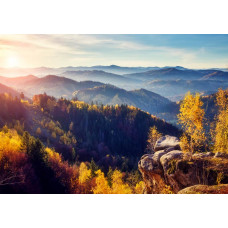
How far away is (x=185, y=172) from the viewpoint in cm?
1070

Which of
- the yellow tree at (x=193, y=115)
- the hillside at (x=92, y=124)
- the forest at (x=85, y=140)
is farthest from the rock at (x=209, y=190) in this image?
the hillside at (x=92, y=124)

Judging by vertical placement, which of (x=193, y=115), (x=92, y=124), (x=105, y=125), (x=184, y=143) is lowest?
(x=105, y=125)

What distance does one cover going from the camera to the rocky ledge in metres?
9.16

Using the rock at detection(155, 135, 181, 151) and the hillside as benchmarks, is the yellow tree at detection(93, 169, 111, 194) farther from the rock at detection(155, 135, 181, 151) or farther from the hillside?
the hillside

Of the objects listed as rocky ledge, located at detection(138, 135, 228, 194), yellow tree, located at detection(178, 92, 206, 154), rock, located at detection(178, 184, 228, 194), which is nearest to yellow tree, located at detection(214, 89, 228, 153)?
rocky ledge, located at detection(138, 135, 228, 194)

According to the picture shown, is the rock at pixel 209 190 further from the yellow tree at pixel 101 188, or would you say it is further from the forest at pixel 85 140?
the yellow tree at pixel 101 188

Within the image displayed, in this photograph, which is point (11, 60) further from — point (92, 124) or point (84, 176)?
point (92, 124)

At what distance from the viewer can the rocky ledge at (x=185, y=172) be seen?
9.16 metres

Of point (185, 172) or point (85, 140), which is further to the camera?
point (85, 140)

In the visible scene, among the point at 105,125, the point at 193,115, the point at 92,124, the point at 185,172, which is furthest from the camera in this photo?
the point at 105,125

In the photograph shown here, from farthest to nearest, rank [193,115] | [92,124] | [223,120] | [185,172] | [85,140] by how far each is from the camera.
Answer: [92,124], [85,140], [223,120], [193,115], [185,172]

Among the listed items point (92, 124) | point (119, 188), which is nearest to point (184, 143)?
point (119, 188)
